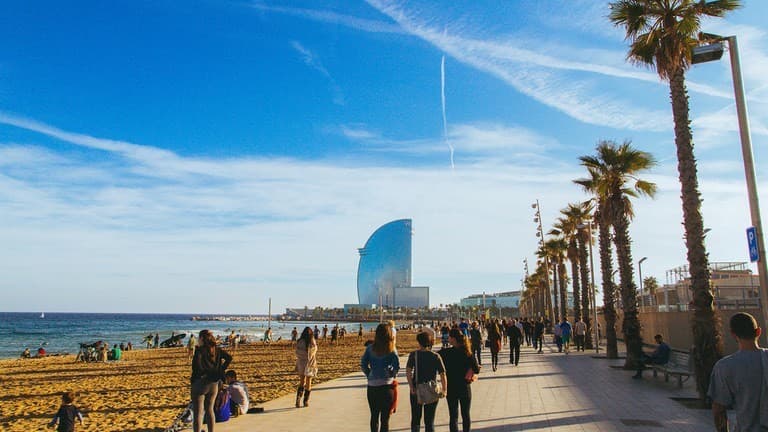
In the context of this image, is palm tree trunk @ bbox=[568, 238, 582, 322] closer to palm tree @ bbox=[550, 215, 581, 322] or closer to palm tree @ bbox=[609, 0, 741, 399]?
palm tree @ bbox=[550, 215, 581, 322]

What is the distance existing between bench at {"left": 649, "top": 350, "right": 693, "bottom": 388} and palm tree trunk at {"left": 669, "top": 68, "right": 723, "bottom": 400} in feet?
7.31

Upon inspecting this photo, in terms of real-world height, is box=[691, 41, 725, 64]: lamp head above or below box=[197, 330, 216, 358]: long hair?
above

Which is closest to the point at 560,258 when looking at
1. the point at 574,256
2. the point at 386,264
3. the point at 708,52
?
the point at 574,256

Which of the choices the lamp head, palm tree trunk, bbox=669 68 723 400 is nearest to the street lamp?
the lamp head

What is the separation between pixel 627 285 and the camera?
52.3ft

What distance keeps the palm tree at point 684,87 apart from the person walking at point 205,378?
26.0ft

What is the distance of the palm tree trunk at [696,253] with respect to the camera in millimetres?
9219

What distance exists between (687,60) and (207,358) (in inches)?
398

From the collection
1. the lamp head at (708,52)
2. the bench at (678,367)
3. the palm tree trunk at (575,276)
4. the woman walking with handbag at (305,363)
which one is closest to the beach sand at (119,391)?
the woman walking with handbag at (305,363)

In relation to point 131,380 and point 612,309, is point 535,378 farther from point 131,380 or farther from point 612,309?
point 131,380

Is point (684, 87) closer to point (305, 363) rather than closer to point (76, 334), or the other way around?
point (305, 363)

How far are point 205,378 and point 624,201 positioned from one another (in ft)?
45.5

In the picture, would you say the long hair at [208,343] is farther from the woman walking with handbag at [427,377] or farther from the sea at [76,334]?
the sea at [76,334]

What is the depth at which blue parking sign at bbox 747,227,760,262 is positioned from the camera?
6984 mm
